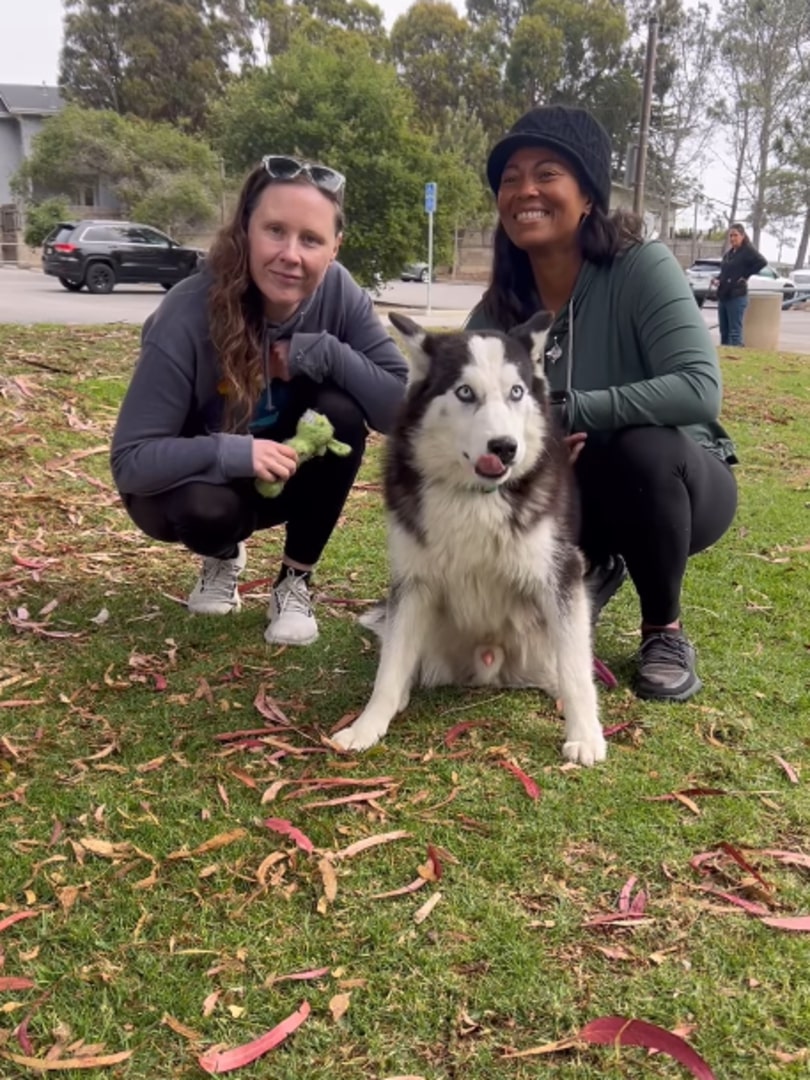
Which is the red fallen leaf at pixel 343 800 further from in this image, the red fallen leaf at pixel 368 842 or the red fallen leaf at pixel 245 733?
the red fallen leaf at pixel 245 733

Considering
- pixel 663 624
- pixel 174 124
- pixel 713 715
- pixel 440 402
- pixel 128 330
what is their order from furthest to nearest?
pixel 174 124 → pixel 128 330 → pixel 663 624 → pixel 713 715 → pixel 440 402

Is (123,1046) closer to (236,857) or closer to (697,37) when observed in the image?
(236,857)

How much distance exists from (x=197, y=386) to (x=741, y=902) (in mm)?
2315

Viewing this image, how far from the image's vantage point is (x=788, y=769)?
2.61 metres

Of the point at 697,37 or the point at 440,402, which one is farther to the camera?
the point at 697,37

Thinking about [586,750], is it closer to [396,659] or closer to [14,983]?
[396,659]

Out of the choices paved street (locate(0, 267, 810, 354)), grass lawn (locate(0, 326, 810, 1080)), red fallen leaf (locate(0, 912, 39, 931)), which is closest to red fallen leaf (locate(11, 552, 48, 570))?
grass lawn (locate(0, 326, 810, 1080))

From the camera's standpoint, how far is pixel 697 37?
47969mm

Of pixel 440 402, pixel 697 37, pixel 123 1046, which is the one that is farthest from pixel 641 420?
pixel 697 37

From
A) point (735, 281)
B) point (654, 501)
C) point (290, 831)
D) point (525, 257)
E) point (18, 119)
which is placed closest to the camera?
point (290, 831)

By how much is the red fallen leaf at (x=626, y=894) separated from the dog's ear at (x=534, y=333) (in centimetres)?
148

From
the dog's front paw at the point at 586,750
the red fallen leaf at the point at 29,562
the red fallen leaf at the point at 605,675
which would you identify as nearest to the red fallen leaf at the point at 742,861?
the dog's front paw at the point at 586,750

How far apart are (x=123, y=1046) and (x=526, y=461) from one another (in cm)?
179

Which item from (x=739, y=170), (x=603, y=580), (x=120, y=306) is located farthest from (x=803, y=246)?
(x=603, y=580)
